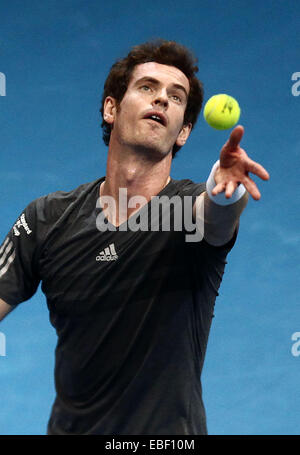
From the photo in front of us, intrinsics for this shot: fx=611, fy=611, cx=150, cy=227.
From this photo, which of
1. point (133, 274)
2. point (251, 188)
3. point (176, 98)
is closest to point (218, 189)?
point (251, 188)

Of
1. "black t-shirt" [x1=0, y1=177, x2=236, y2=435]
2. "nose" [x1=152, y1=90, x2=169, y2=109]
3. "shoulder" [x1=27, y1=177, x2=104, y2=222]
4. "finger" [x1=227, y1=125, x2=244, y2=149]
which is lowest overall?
"black t-shirt" [x1=0, y1=177, x2=236, y2=435]

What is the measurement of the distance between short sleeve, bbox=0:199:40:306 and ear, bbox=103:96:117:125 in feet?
3.67

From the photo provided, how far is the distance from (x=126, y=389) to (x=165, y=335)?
0.40 meters

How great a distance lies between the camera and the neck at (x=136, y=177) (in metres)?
4.47

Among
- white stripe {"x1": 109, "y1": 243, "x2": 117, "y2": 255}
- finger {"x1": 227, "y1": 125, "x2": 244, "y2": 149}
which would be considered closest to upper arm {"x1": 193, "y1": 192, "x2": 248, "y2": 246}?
finger {"x1": 227, "y1": 125, "x2": 244, "y2": 149}

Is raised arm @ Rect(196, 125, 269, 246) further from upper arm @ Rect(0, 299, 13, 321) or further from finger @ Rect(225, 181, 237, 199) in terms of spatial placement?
upper arm @ Rect(0, 299, 13, 321)

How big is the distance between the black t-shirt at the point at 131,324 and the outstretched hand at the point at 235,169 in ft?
1.81

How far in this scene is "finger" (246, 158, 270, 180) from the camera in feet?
10.5

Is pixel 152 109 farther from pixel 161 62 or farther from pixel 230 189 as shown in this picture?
pixel 230 189

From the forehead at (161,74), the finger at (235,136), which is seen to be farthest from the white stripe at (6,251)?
the finger at (235,136)

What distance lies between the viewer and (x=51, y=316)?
4262 millimetres

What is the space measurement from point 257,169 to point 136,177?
1.44 meters
